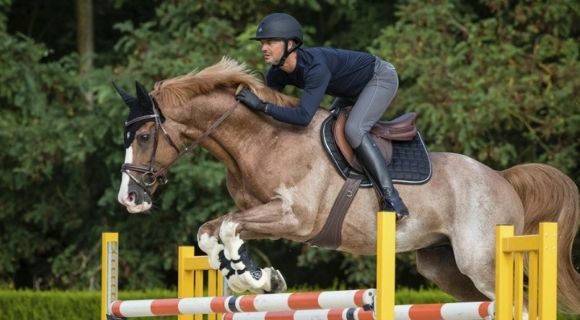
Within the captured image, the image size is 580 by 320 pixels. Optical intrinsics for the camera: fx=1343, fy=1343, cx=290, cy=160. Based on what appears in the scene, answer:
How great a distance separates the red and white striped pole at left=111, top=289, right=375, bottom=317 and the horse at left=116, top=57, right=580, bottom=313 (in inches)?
10.8

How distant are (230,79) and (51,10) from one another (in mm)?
11334

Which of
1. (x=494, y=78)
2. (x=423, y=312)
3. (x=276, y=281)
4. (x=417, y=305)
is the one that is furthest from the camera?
(x=494, y=78)

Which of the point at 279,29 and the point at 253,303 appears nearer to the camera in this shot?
the point at 253,303

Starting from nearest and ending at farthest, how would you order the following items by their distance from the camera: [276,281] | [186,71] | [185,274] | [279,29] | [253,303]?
[253,303] < [276,281] < [279,29] < [185,274] < [186,71]

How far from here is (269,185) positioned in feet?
23.5

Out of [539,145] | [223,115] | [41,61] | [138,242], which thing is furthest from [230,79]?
[41,61]

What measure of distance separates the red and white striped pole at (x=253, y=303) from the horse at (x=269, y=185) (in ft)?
0.90

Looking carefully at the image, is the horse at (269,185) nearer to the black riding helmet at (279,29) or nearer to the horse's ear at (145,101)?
the horse's ear at (145,101)

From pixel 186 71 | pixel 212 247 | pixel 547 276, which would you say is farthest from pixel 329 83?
pixel 186 71

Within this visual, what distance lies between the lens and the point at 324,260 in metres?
14.8

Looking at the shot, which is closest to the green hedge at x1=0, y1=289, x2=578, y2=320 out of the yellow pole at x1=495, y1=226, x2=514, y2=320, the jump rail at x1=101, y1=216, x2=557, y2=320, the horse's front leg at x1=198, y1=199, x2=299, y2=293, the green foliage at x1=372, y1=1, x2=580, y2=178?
the green foliage at x1=372, y1=1, x2=580, y2=178

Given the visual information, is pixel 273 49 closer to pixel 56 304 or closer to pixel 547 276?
pixel 547 276

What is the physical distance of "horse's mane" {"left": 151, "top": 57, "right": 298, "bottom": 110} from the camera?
24.0 ft

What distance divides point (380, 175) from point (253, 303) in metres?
1.31
